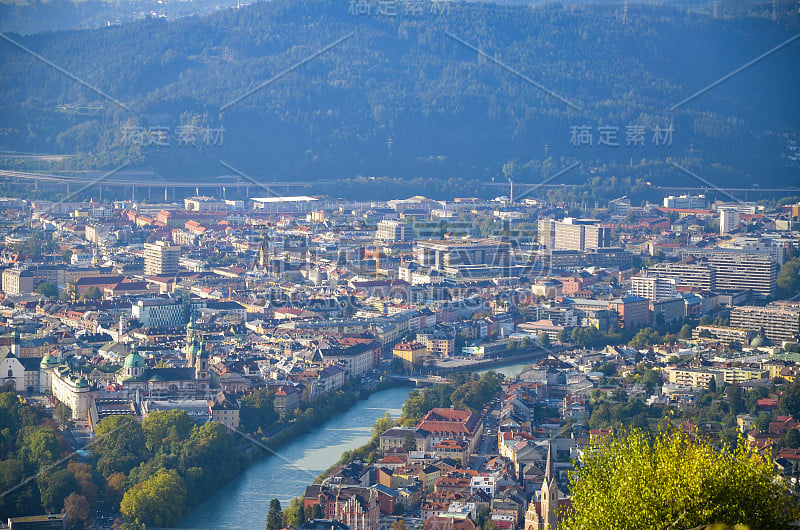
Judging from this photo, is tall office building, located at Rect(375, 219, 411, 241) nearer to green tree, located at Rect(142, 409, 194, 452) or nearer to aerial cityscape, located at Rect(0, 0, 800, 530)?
aerial cityscape, located at Rect(0, 0, 800, 530)

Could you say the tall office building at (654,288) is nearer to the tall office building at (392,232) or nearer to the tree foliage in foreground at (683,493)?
the tall office building at (392,232)

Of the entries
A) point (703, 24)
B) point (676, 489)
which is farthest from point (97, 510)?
point (703, 24)

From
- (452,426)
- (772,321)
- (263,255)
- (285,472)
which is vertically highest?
(263,255)

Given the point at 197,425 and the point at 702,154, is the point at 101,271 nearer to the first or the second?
the point at 197,425

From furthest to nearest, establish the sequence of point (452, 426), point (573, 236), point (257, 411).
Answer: point (573, 236) < point (257, 411) < point (452, 426)

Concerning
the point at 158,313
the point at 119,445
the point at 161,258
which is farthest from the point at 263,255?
the point at 119,445

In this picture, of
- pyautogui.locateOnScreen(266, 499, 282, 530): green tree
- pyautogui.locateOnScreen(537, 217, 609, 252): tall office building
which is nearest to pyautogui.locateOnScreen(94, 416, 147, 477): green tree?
pyautogui.locateOnScreen(266, 499, 282, 530): green tree

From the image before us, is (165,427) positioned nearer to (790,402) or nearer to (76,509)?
(76,509)
